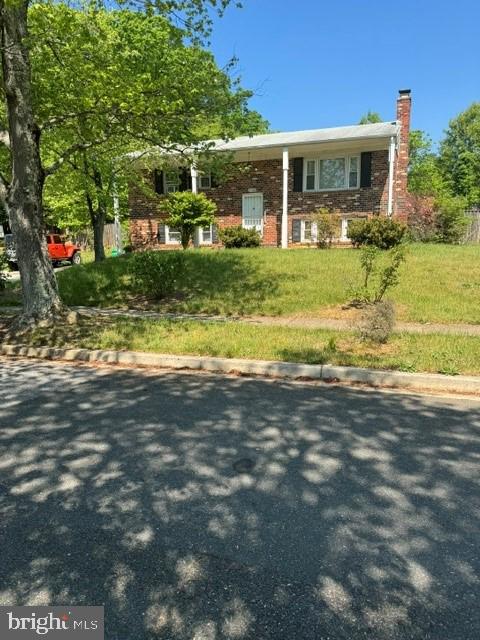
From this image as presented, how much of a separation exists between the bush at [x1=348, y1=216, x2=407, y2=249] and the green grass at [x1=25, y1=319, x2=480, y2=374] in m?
9.49

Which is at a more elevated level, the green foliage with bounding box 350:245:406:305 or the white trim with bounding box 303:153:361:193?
the white trim with bounding box 303:153:361:193

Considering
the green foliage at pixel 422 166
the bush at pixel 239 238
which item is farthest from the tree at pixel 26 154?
the green foliage at pixel 422 166

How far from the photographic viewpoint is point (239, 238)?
65.1 ft

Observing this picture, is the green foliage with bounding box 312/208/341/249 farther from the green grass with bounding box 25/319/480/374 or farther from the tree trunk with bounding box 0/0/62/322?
the tree trunk with bounding box 0/0/62/322

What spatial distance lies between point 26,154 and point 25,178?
405 millimetres

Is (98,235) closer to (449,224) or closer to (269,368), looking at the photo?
(269,368)

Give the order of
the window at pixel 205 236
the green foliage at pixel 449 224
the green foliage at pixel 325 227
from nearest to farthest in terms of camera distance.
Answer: the green foliage at pixel 325 227, the green foliage at pixel 449 224, the window at pixel 205 236

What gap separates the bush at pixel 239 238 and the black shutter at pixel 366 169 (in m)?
5.67

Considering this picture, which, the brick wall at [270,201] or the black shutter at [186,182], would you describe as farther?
the black shutter at [186,182]

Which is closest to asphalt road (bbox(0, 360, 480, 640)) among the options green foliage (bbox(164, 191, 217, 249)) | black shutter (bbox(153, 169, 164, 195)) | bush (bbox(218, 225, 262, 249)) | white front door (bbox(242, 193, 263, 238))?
bush (bbox(218, 225, 262, 249))

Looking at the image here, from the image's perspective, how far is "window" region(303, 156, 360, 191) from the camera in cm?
2181

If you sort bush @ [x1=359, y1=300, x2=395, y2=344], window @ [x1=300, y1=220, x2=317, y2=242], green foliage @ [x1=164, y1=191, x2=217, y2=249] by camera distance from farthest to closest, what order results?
window @ [x1=300, y1=220, x2=317, y2=242] < green foliage @ [x1=164, y1=191, x2=217, y2=249] < bush @ [x1=359, y1=300, x2=395, y2=344]

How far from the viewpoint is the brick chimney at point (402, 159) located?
20797mm

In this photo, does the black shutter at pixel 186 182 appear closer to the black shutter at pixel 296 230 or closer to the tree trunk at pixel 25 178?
the black shutter at pixel 296 230
